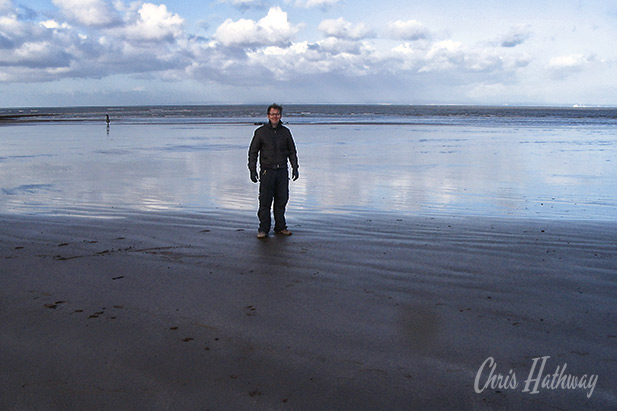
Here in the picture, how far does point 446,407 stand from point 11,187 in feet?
40.0

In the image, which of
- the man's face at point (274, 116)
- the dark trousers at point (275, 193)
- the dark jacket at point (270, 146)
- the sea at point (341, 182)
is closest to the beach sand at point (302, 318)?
the dark trousers at point (275, 193)

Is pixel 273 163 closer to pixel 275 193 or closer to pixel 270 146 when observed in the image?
pixel 270 146

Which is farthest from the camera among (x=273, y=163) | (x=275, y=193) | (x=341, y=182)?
(x=341, y=182)

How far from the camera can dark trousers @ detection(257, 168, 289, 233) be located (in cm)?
790

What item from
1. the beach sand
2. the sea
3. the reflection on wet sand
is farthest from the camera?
the reflection on wet sand

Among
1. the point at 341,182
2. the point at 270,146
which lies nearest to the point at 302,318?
the point at 270,146

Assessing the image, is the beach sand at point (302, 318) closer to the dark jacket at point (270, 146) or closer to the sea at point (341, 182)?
the dark jacket at point (270, 146)

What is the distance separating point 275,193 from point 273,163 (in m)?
0.48

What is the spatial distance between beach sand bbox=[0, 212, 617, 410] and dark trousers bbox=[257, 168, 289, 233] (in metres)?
0.49

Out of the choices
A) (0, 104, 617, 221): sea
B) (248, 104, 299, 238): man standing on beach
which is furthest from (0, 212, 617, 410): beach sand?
(0, 104, 617, 221): sea

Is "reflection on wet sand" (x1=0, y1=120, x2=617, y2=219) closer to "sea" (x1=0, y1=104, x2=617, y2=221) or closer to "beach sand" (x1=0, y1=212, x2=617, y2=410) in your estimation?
"sea" (x1=0, y1=104, x2=617, y2=221)

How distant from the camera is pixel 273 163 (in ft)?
26.2

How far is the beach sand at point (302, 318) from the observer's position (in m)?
3.41

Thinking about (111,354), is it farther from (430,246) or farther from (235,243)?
(430,246)
